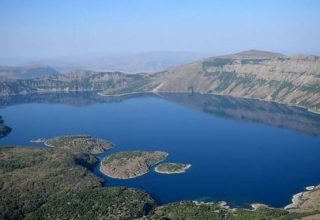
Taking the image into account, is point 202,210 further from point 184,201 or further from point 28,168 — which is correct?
point 28,168

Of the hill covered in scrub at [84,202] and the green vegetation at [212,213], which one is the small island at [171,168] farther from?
the green vegetation at [212,213]

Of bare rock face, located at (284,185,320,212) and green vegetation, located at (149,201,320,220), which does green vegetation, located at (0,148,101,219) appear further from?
bare rock face, located at (284,185,320,212)

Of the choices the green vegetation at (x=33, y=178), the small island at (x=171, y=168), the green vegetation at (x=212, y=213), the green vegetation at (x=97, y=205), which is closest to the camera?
the green vegetation at (x=212, y=213)

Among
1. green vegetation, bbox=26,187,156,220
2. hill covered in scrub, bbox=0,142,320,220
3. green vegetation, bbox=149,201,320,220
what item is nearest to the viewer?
green vegetation, bbox=149,201,320,220

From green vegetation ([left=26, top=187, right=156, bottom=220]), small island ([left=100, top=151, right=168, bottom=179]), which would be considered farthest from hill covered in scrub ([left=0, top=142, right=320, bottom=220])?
small island ([left=100, top=151, right=168, bottom=179])

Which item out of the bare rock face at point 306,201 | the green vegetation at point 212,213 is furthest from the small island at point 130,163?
the bare rock face at point 306,201

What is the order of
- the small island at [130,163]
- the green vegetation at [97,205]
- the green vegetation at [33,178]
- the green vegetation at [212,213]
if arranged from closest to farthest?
1. the green vegetation at [212,213]
2. the green vegetation at [97,205]
3. the green vegetation at [33,178]
4. the small island at [130,163]

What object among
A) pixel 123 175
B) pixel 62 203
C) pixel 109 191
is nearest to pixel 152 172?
pixel 123 175
